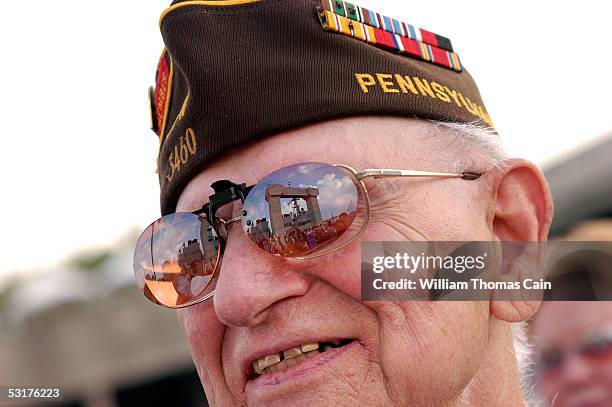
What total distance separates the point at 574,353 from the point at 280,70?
2.42 meters

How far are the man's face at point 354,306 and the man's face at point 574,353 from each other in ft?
5.68

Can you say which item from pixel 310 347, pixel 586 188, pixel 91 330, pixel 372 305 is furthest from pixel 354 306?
pixel 91 330

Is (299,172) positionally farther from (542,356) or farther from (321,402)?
(542,356)

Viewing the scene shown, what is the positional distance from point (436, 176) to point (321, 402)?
658 mm

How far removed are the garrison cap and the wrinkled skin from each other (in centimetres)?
5

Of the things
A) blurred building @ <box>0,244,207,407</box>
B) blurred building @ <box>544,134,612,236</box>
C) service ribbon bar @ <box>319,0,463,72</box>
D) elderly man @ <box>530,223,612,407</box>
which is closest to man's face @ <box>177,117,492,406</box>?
service ribbon bar @ <box>319,0,463,72</box>

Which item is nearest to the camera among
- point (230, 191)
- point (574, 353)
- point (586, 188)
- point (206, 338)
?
point (230, 191)

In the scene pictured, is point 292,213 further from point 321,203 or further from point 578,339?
point 578,339

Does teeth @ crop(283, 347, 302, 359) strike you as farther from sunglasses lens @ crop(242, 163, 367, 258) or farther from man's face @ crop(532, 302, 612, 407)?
man's face @ crop(532, 302, 612, 407)

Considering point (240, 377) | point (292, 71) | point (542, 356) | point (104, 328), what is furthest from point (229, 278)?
point (104, 328)

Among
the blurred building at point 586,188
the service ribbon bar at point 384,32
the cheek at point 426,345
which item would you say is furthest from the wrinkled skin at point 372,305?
the blurred building at point 586,188

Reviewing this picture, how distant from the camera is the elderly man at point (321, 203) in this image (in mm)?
1797

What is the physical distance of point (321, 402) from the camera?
68.5 inches

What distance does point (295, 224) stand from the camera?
183cm
